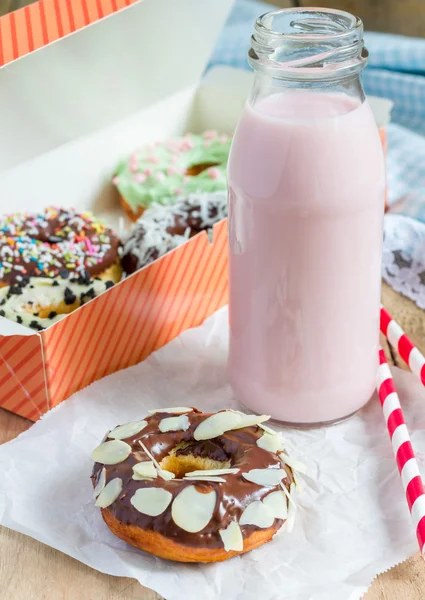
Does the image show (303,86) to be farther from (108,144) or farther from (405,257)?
(108,144)

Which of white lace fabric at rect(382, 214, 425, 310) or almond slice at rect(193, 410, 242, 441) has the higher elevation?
almond slice at rect(193, 410, 242, 441)

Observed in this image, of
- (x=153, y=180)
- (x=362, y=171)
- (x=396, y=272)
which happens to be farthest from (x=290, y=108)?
(x=153, y=180)

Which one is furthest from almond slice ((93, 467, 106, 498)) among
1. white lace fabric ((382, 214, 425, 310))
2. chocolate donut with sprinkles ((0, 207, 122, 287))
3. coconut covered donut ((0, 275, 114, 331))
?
white lace fabric ((382, 214, 425, 310))

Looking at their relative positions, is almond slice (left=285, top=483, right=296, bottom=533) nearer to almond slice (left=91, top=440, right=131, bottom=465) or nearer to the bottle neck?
almond slice (left=91, top=440, right=131, bottom=465)

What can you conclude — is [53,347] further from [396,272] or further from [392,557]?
[396,272]

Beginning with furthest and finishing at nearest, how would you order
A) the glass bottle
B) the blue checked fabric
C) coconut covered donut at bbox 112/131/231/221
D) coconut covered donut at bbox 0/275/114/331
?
coconut covered donut at bbox 112/131/231/221 < the blue checked fabric < coconut covered donut at bbox 0/275/114/331 < the glass bottle

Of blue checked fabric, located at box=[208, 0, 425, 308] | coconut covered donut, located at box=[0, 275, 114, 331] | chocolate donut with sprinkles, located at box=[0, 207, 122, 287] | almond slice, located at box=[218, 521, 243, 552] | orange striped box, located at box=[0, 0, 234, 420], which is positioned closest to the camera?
almond slice, located at box=[218, 521, 243, 552]

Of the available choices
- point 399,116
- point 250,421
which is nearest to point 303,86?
point 250,421
